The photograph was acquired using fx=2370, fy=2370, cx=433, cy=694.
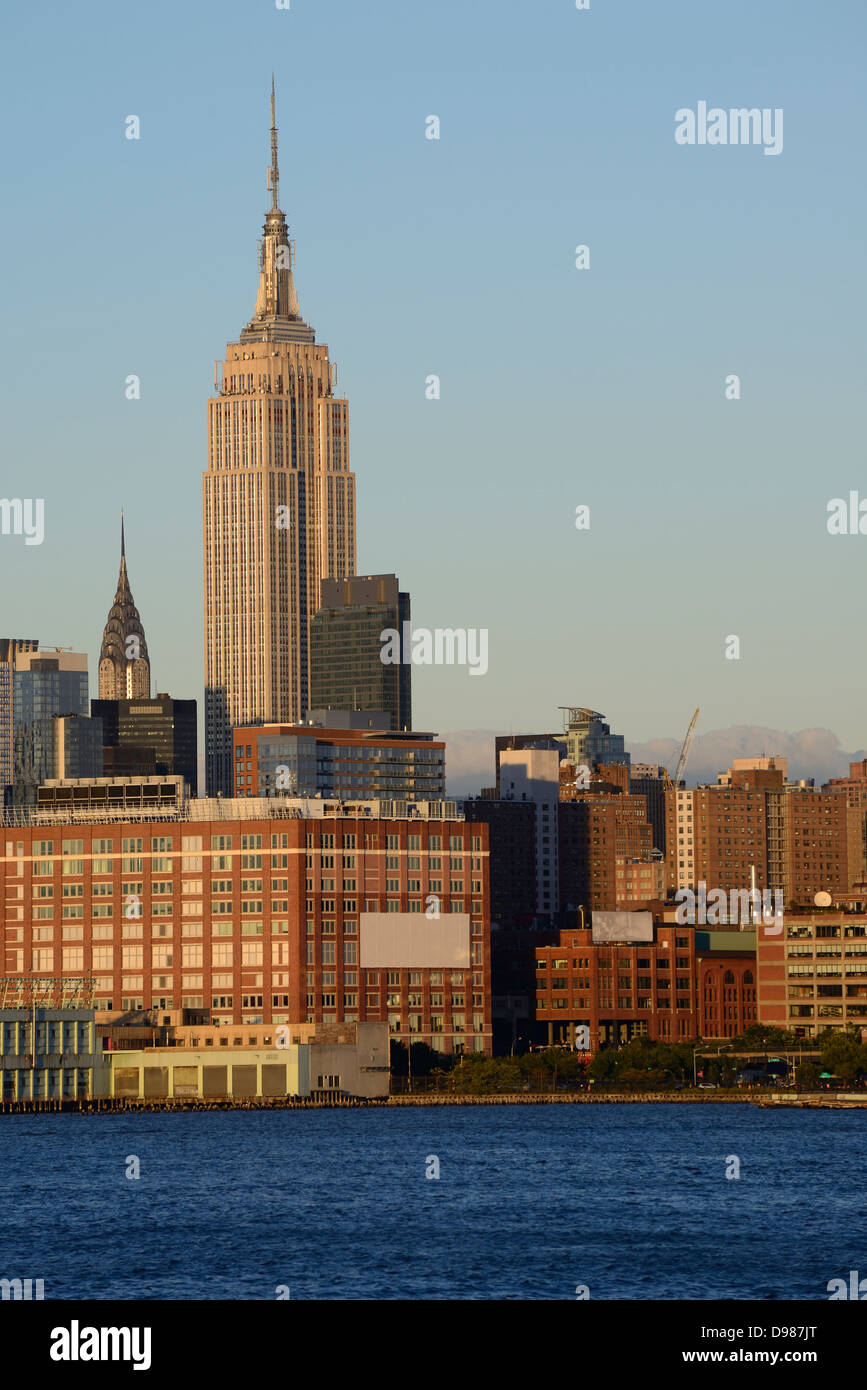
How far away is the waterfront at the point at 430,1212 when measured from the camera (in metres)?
79.4

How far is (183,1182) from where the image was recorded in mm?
124188

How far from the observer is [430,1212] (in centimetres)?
10519

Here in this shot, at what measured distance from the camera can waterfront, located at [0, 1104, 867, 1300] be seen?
79.4 metres

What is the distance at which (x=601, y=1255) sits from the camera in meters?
86.9
